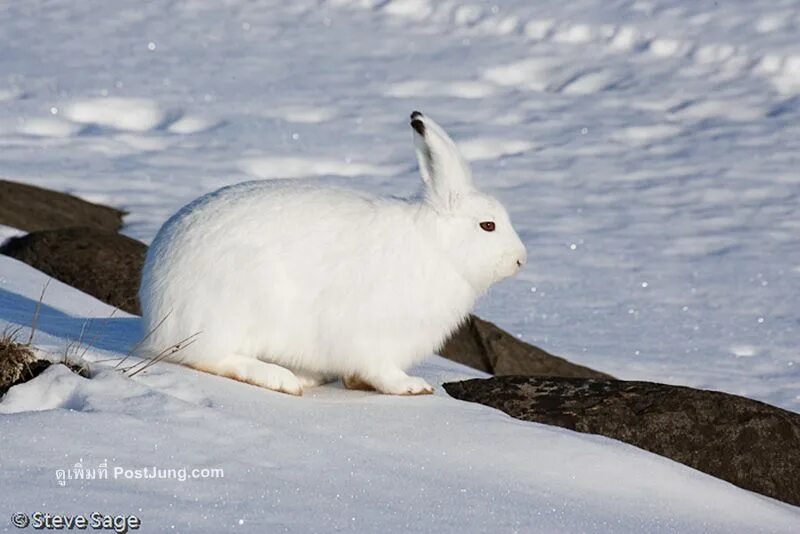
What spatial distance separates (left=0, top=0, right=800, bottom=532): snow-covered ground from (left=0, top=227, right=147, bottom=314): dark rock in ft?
2.30

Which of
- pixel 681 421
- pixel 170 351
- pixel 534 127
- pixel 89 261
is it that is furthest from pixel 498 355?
pixel 534 127

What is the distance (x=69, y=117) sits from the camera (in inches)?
458

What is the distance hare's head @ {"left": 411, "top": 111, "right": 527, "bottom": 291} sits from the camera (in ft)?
14.4

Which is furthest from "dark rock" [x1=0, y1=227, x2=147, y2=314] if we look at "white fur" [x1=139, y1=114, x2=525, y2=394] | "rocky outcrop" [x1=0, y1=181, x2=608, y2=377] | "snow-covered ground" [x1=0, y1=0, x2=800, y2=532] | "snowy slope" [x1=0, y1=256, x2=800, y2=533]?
"white fur" [x1=139, y1=114, x2=525, y2=394]

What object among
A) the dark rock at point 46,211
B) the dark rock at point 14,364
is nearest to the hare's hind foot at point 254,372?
the dark rock at point 14,364

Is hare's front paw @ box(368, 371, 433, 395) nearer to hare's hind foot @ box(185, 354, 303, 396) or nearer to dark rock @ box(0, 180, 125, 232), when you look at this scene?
hare's hind foot @ box(185, 354, 303, 396)

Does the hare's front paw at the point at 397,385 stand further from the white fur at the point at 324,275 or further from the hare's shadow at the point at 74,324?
the hare's shadow at the point at 74,324

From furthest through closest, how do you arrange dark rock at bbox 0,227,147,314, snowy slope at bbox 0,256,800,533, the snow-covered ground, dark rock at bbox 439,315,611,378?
dark rock at bbox 439,315,611,378
dark rock at bbox 0,227,147,314
the snow-covered ground
snowy slope at bbox 0,256,800,533

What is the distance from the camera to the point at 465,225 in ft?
14.5

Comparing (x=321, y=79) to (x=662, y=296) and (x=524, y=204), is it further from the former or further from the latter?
(x=662, y=296)

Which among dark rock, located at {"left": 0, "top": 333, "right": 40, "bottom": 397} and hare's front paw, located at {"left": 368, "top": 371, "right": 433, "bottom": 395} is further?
hare's front paw, located at {"left": 368, "top": 371, "right": 433, "bottom": 395}

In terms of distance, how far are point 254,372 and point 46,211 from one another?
4424 mm

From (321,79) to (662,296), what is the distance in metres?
5.30

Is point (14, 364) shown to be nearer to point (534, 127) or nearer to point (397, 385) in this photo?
point (397, 385)
